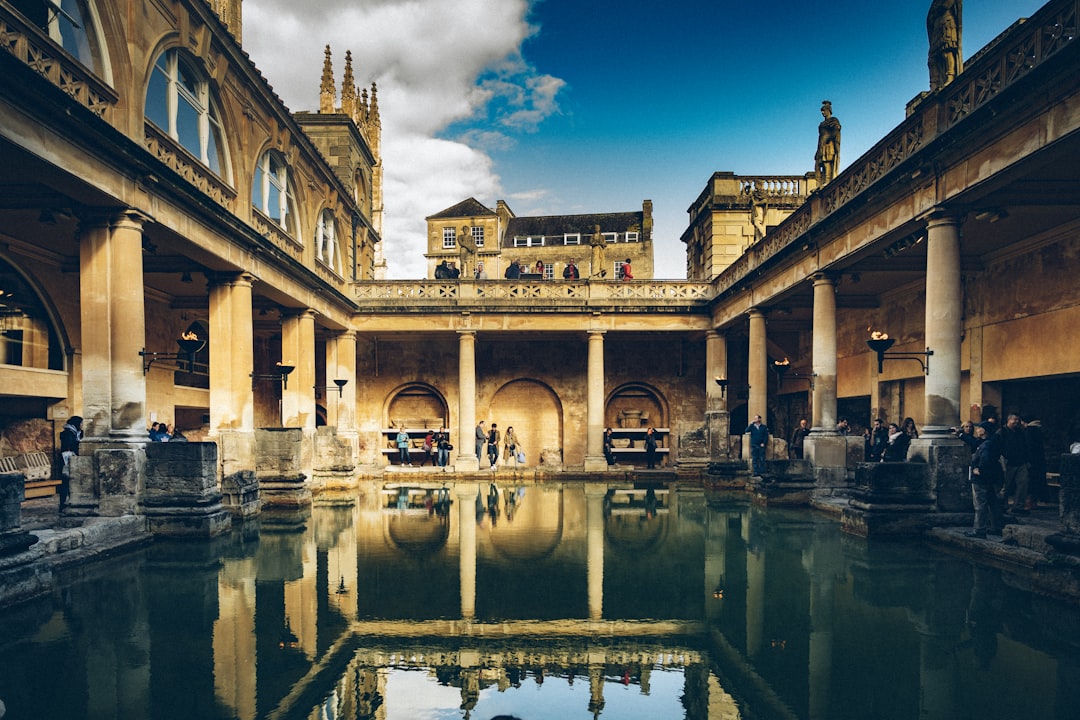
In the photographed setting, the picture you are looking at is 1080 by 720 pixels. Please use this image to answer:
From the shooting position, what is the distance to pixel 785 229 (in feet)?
47.8

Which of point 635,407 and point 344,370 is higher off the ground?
point 344,370

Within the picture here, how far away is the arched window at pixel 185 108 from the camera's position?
10102 millimetres

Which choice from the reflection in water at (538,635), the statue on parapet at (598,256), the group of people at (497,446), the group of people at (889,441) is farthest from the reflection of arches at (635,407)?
the reflection in water at (538,635)

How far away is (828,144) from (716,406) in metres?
8.81

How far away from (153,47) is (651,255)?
44.8m

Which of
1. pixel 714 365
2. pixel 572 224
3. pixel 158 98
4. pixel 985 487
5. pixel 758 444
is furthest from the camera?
pixel 572 224

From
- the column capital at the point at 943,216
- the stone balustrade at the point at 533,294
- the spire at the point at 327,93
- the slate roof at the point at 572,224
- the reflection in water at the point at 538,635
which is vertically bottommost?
the reflection in water at the point at 538,635

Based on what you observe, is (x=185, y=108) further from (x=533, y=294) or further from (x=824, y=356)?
(x=824, y=356)

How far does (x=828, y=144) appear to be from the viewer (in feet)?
43.5

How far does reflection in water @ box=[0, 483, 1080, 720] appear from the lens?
151 inches

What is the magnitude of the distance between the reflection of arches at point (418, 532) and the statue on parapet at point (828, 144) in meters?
10.5

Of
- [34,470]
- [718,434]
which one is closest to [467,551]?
[34,470]

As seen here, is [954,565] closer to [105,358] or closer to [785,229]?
[785,229]

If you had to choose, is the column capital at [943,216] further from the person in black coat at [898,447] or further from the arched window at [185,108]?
the arched window at [185,108]
